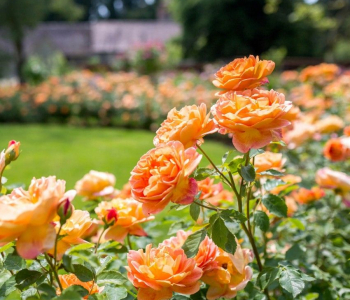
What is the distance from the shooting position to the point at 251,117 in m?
0.63

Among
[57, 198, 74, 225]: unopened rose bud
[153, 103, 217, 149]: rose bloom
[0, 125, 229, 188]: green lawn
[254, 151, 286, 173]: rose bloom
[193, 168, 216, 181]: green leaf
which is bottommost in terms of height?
[0, 125, 229, 188]: green lawn

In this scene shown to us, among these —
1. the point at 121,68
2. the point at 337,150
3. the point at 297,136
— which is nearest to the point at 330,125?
the point at 297,136

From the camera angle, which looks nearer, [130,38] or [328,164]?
[328,164]

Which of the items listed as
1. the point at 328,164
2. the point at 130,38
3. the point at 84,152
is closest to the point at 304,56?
the point at 130,38

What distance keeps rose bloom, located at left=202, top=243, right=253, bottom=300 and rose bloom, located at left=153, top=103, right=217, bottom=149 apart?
18 centimetres

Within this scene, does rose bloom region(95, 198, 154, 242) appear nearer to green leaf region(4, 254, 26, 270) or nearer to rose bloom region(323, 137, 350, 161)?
green leaf region(4, 254, 26, 270)

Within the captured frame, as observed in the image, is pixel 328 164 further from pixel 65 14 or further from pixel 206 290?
pixel 65 14

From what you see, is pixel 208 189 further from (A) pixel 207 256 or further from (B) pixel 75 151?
(B) pixel 75 151

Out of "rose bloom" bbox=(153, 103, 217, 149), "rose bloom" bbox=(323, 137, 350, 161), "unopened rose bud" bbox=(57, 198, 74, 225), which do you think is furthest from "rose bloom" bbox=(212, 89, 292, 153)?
"rose bloom" bbox=(323, 137, 350, 161)

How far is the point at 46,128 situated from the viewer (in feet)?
22.4

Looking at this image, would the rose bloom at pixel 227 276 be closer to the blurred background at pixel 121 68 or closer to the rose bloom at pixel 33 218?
the rose bloom at pixel 33 218

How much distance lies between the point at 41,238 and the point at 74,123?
717 centimetres

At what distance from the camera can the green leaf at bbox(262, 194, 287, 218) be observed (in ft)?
2.59

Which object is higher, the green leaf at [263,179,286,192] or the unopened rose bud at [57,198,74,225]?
the unopened rose bud at [57,198,74,225]
